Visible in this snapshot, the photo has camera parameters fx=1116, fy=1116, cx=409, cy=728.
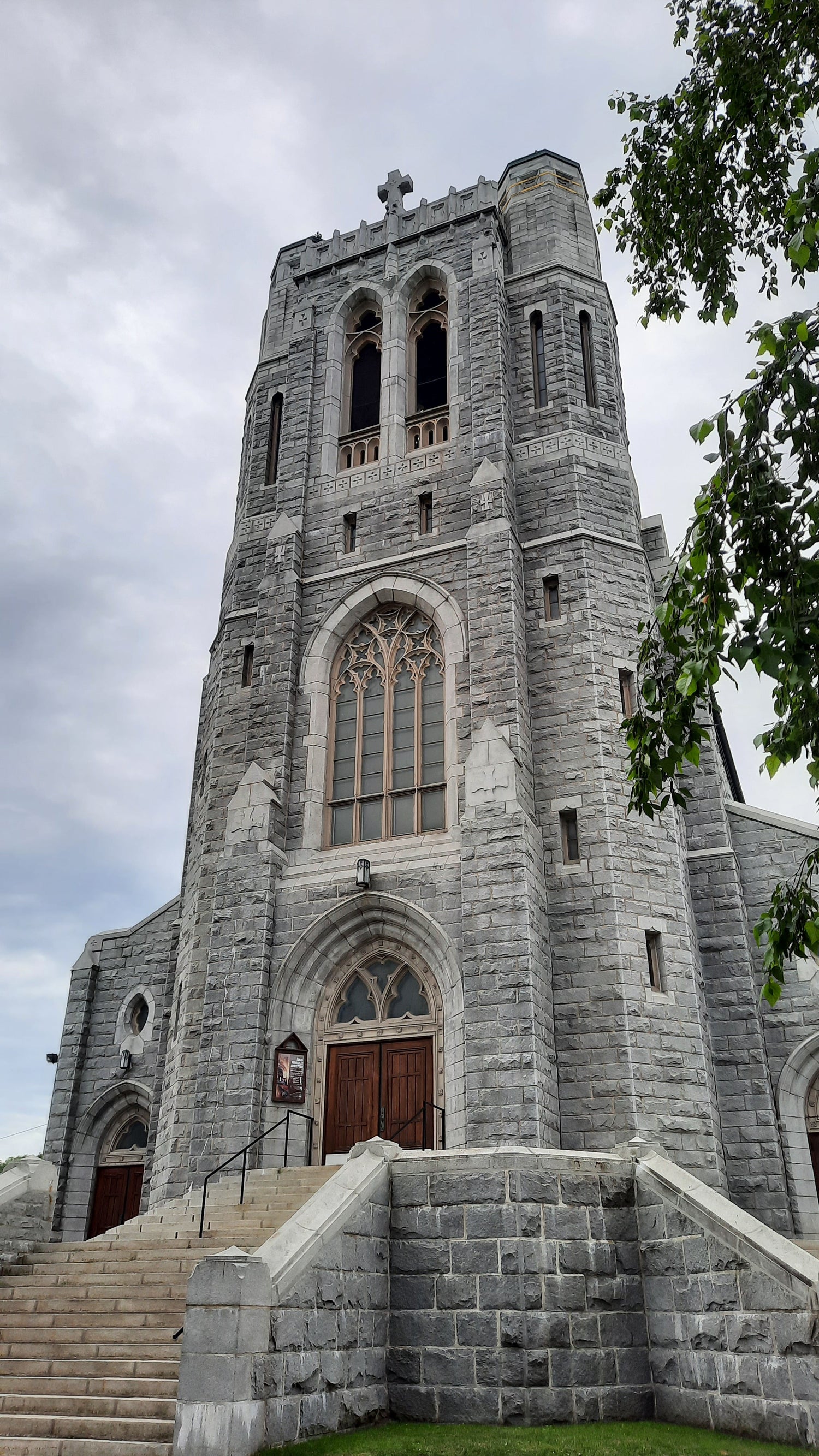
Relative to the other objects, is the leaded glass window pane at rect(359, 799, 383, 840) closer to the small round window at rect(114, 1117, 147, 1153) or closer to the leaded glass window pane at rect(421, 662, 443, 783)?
the leaded glass window pane at rect(421, 662, 443, 783)

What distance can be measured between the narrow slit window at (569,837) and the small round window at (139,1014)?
9.08 meters

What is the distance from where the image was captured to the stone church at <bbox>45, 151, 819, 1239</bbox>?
14602 millimetres

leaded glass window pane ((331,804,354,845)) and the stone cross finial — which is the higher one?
the stone cross finial

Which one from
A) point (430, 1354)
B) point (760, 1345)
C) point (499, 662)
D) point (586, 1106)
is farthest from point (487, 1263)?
point (499, 662)

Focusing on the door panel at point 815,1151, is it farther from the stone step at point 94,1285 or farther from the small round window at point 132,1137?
the small round window at point 132,1137

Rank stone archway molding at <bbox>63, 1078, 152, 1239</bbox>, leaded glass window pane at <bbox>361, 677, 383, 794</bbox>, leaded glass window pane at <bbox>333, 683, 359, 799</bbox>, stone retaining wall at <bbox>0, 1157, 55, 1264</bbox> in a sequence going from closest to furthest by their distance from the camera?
stone retaining wall at <bbox>0, 1157, 55, 1264</bbox>
leaded glass window pane at <bbox>361, 677, 383, 794</bbox>
leaded glass window pane at <bbox>333, 683, 359, 799</bbox>
stone archway molding at <bbox>63, 1078, 152, 1239</bbox>

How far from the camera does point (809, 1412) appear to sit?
27.1 ft

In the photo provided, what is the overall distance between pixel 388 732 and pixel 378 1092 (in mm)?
5519

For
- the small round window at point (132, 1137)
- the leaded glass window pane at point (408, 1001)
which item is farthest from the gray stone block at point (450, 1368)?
the small round window at point (132, 1137)

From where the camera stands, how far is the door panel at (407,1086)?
1485cm

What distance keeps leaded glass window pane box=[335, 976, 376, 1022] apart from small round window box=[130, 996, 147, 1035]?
586 cm

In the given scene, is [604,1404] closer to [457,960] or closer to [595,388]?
[457,960]

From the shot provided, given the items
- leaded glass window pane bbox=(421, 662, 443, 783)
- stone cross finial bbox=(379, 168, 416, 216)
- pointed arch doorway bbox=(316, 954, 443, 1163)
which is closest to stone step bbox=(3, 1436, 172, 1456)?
pointed arch doorway bbox=(316, 954, 443, 1163)

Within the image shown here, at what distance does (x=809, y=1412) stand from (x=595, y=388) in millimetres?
16331
